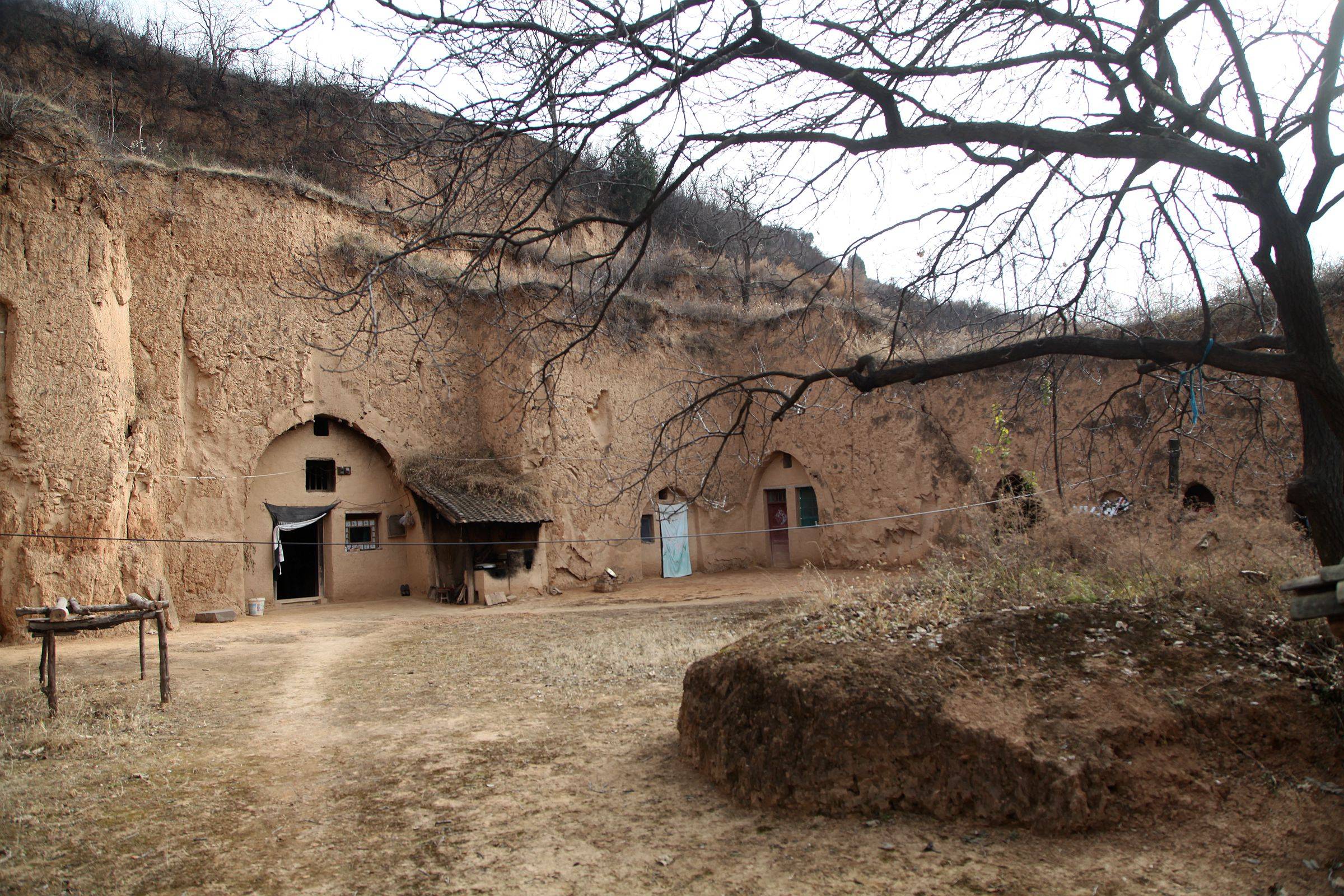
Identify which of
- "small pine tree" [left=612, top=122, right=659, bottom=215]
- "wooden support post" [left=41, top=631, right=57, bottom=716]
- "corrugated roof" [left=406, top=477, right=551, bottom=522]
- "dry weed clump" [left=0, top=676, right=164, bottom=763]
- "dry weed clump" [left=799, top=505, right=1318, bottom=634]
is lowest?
"dry weed clump" [left=0, top=676, right=164, bottom=763]

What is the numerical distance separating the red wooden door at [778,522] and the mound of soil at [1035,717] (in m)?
17.2

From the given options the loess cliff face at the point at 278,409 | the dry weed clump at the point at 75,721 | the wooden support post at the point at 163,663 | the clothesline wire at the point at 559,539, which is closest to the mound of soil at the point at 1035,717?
the loess cliff face at the point at 278,409

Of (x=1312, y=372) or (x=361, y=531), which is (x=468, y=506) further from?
(x=1312, y=372)

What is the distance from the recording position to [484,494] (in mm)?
18688

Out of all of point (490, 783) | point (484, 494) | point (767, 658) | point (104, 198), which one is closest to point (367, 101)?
point (767, 658)

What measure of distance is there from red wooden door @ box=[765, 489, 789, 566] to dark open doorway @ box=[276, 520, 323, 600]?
1127 cm

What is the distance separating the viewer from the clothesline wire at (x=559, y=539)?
13.5m

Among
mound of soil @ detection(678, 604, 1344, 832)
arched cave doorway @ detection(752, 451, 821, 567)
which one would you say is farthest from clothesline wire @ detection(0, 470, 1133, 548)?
mound of soil @ detection(678, 604, 1344, 832)

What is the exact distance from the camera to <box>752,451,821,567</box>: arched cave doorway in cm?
2192

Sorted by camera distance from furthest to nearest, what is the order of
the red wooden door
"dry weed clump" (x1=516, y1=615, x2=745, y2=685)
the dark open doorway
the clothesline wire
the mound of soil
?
1. the red wooden door
2. the dark open doorway
3. the clothesline wire
4. "dry weed clump" (x1=516, y1=615, x2=745, y2=685)
5. the mound of soil

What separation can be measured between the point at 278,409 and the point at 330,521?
8.86 ft

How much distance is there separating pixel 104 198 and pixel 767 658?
600 inches

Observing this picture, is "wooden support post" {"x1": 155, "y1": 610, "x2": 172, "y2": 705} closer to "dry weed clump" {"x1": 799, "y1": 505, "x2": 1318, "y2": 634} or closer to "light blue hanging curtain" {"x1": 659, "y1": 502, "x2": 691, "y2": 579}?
"dry weed clump" {"x1": 799, "y1": 505, "x2": 1318, "y2": 634}

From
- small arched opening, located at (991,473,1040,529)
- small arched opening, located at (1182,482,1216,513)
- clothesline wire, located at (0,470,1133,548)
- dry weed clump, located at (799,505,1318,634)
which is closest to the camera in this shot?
dry weed clump, located at (799,505,1318,634)
